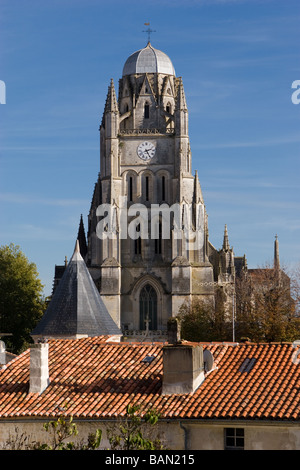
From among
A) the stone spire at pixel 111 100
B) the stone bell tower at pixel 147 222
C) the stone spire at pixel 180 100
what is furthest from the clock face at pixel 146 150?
the stone spire at pixel 180 100

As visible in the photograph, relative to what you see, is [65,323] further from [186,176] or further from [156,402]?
[186,176]

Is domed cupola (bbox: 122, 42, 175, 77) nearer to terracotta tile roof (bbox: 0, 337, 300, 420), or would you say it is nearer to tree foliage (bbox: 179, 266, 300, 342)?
tree foliage (bbox: 179, 266, 300, 342)

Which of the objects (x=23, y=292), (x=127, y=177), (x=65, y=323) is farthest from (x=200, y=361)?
(x=127, y=177)

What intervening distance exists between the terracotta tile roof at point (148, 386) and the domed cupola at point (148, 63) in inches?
2675

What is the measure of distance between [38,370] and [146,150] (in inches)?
2506

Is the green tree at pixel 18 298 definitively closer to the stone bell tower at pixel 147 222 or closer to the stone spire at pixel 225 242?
the stone bell tower at pixel 147 222

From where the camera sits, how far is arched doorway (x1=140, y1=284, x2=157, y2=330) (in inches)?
3319

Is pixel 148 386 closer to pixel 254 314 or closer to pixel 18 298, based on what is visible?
pixel 254 314

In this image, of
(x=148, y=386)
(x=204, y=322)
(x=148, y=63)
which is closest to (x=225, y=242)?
(x=204, y=322)

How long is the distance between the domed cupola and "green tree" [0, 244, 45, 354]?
19.9 m

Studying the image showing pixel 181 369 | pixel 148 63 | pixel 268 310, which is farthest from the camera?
pixel 148 63

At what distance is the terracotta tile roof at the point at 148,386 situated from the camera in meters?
22.5

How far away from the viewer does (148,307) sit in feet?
278

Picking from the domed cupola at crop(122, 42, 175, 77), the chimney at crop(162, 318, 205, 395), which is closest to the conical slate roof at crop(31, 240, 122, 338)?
the chimney at crop(162, 318, 205, 395)
